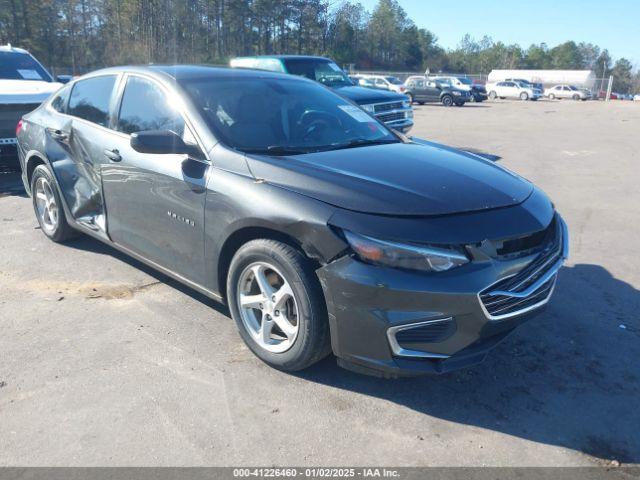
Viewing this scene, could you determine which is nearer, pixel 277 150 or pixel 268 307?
pixel 268 307

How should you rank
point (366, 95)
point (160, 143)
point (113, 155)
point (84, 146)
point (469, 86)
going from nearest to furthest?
point (160, 143), point (113, 155), point (84, 146), point (366, 95), point (469, 86)

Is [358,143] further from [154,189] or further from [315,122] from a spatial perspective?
[154,189]

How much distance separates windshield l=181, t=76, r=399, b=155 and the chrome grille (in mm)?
1496

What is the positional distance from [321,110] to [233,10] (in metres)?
57.4

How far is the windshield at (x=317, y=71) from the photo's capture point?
38.5 feet

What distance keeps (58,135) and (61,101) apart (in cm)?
49

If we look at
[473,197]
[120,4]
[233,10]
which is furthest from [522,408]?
[233,10]

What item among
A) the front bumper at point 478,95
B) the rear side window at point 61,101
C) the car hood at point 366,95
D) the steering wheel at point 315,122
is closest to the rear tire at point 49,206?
the rear side window at point 61,101

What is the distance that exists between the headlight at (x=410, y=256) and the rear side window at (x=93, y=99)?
9.08 feet

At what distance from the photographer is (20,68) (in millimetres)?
9578

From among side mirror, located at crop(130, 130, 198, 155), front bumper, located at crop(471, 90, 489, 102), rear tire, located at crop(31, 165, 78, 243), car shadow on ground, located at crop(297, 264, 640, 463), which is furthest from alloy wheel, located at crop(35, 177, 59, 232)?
front bumper, located at crop(471, 90, 489, 102)

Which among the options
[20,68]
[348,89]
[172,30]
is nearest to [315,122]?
[348,89]

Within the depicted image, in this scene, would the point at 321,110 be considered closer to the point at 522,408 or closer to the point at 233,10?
the point at 522,408

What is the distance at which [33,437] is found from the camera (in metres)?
2.73
